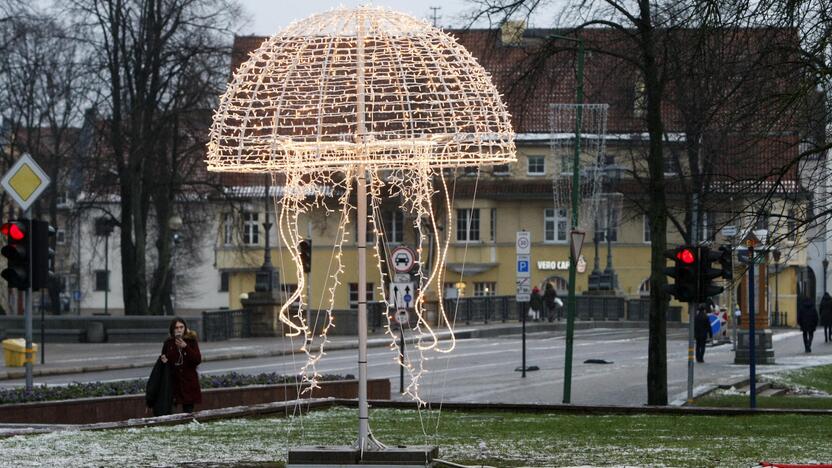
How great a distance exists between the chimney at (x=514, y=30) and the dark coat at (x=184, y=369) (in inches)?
327

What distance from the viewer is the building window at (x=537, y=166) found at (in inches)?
3564

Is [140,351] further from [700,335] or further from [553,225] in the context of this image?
[553,225]

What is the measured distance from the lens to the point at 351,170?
514 inches

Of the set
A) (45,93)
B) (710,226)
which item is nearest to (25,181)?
(710,226)

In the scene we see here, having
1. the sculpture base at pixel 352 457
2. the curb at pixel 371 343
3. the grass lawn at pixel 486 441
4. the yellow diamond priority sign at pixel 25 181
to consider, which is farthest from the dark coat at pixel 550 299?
the sculpture base at pixel 352 457

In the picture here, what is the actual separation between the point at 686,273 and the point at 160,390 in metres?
9.20

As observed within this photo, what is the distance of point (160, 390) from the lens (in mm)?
19516

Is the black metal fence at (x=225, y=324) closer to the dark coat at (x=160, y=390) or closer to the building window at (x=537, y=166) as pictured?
the dark coat at (x=160, y=390)

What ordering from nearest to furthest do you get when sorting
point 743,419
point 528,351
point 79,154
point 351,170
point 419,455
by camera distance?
1. point 419,455
2. point 351,170
3. point 743,419
4. point 528,351
5. point 79,154

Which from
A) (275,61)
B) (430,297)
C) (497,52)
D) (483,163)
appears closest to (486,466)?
Result: (483,163)

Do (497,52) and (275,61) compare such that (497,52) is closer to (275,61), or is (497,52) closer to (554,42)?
(554,42)

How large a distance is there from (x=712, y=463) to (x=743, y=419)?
22.5ft

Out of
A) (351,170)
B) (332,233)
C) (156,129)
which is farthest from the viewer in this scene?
(332,233)

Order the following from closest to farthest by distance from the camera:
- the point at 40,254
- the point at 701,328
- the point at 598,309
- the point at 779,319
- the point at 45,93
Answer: the point at 40,254 → the point at 701,328 → the point at 45,93 → the point at 598,309 → the point at 779,319
